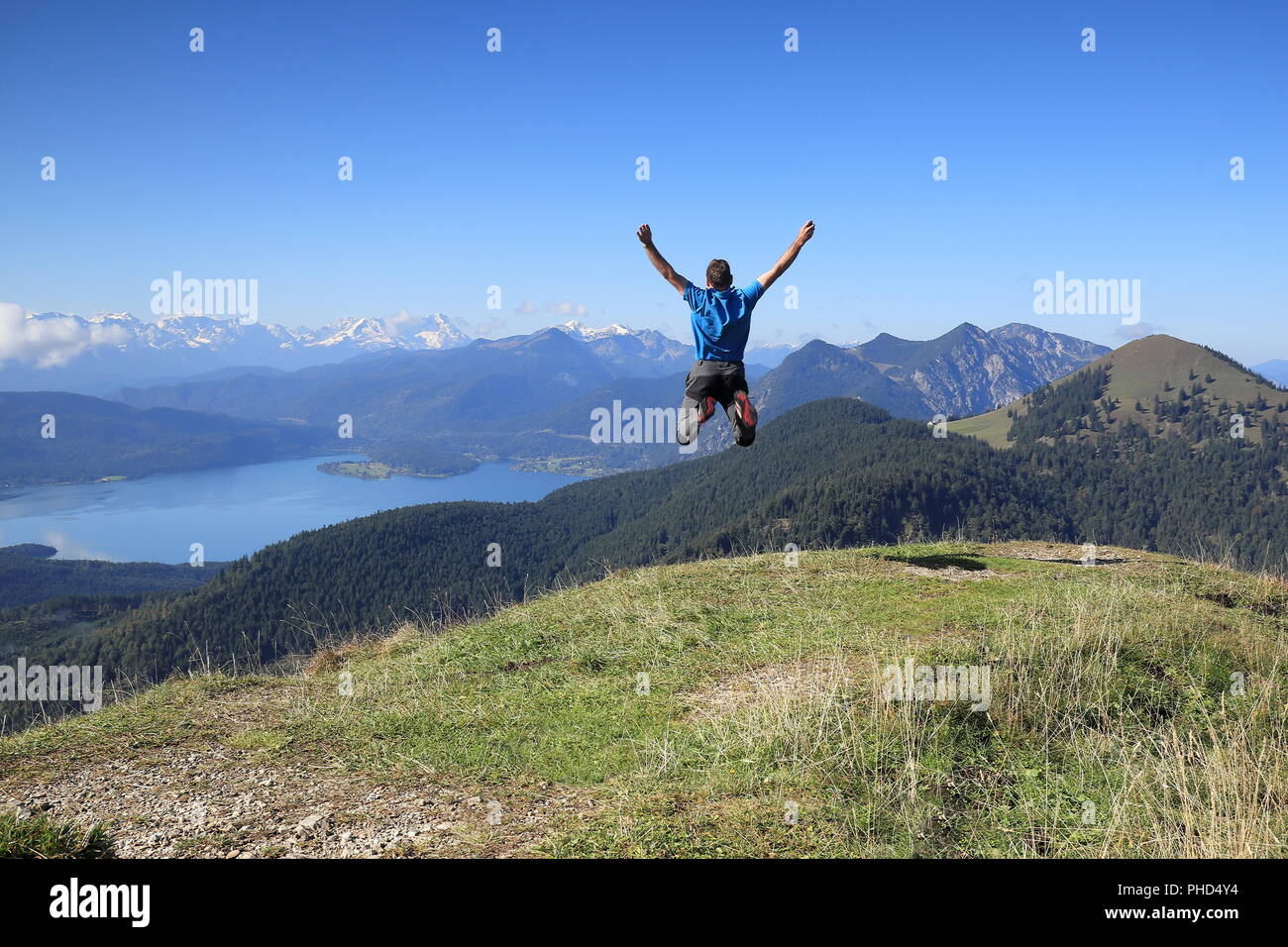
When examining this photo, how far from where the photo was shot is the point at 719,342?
952 cm

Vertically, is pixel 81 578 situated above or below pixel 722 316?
below

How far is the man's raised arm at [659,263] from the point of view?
8773 millimetres

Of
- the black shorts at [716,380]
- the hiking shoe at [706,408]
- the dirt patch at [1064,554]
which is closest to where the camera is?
the black shorts at [716,380]

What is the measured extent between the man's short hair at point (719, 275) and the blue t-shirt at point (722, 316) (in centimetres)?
9

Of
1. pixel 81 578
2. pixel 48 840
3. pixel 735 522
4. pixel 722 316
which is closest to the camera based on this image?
pixel 48 840

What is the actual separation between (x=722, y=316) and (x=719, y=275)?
Answer: 1.93 ft

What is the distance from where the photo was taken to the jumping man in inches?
367

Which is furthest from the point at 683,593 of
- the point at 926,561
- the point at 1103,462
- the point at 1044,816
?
the point at 1103,462

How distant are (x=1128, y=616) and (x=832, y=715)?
19.7 feet

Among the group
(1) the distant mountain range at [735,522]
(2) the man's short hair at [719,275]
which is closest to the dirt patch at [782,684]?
(2) the man's short hair at [719,275]

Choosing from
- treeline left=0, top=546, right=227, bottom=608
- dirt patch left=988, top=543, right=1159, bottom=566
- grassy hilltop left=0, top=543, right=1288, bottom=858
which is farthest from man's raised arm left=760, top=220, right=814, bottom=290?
treeline left=0, top=546, right=227, bottom=608

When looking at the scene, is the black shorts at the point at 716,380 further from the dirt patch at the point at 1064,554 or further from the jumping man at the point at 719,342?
the dirt patch at the point at 1064,554

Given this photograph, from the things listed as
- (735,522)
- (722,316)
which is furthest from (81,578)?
(722,316)

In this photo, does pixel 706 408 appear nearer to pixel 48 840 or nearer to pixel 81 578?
pixel 48 840
